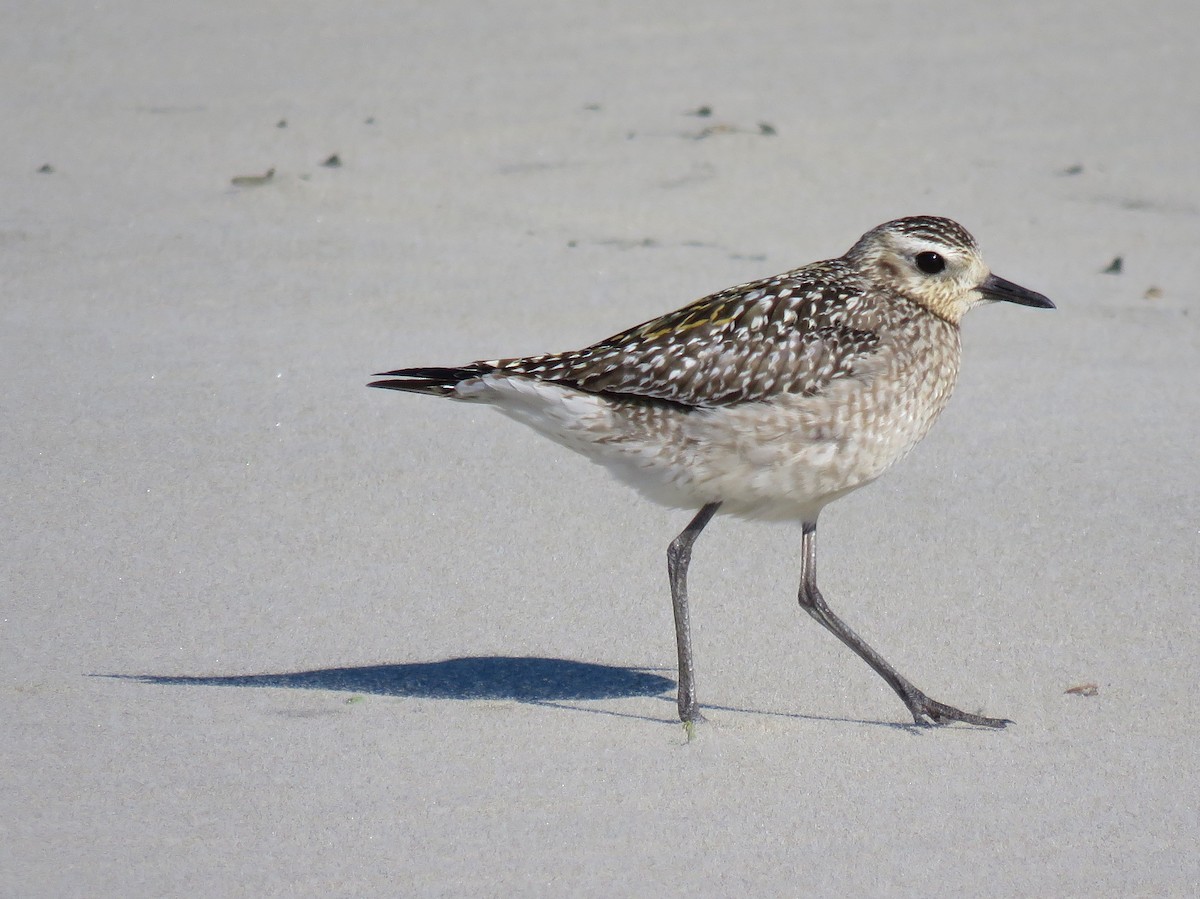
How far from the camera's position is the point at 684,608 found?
558cm

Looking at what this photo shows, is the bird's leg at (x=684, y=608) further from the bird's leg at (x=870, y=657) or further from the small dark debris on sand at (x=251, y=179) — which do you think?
the small dark debris on sand at (x=251, y=179)

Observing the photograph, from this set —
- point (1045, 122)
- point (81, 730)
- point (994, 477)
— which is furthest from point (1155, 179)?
point (81, 730)

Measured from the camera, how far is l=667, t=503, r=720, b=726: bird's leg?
5.39 m

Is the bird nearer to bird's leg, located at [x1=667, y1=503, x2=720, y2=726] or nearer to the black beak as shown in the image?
bird's leg, located at [x1=667, y1=503, x2=720, y2=726]

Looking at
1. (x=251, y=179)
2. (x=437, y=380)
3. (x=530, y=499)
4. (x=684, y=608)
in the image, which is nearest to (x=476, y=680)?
(x=684, y=608)

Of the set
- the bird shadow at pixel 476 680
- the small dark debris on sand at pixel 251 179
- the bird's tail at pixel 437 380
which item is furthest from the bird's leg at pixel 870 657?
the small dark debris on sand at pixel 251 179

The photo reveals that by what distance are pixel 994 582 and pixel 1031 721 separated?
1001 millimetres

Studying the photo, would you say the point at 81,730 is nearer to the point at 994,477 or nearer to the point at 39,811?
A: the point at 39,811

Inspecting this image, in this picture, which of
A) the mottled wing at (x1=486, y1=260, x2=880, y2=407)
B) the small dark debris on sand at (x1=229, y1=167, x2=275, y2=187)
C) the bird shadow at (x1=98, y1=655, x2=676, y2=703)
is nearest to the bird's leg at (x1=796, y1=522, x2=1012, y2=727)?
the bird shadow at (x1=98, y1=655, x2=676, y2=703)

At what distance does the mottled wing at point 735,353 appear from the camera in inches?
215

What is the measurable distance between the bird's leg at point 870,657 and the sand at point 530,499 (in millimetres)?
91

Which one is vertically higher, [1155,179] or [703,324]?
[703,324]

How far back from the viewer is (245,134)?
1127 cm

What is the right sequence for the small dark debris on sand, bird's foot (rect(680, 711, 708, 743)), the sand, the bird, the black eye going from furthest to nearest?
1. the small dark debris on sand
2. the black eye
3. the bird
4. bird's foot (rect(680, 711, 708, 743))
5. the sand
